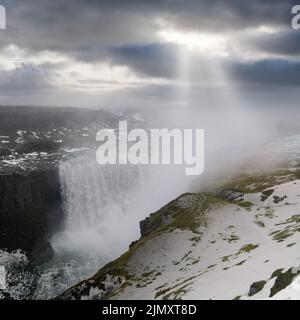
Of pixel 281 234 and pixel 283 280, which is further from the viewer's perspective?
pixel 281 234

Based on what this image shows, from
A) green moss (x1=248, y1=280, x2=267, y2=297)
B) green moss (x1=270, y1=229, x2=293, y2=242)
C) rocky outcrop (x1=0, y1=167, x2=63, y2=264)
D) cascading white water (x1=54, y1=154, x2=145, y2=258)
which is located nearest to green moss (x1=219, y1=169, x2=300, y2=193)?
cascading white water (x1=54, y1=154, x2=145, y2=258)

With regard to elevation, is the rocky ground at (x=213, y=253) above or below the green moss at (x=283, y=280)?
below

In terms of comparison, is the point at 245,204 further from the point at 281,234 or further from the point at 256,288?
the point at 256,288

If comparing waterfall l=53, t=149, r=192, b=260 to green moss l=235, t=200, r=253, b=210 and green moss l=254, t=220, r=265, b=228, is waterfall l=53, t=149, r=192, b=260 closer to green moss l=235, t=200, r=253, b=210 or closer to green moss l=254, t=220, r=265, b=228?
green moss l=235, t=200, r=253, b=210

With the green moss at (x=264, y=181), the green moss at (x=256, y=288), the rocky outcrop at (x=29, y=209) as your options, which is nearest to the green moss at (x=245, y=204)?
the green moss at (x=264, y=181)

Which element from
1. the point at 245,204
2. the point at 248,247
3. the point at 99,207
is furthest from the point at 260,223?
the point at 99,207

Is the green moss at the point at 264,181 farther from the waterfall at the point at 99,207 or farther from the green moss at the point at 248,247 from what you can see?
the green moss at the point at 248,247
